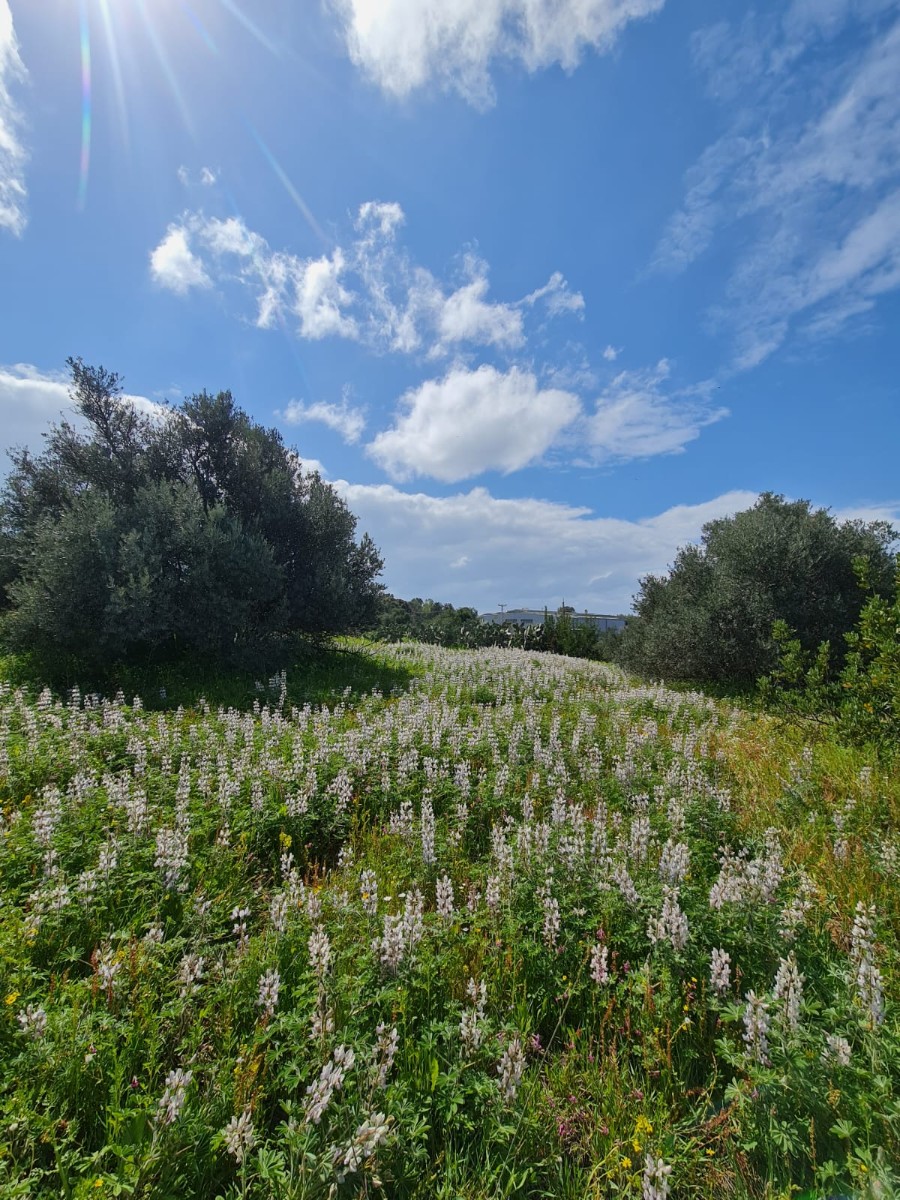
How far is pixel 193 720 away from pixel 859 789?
1066 cm

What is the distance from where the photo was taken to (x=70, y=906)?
3730mm

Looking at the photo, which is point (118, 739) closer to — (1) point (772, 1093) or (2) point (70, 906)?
(2) point (70, 906)

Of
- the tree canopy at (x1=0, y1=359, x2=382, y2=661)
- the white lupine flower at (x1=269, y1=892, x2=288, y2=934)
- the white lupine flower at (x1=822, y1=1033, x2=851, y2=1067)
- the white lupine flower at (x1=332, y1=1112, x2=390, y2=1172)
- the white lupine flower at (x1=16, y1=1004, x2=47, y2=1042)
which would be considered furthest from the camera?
the tree canopy at (x1=0, y1=359, x2=382, y2=661)

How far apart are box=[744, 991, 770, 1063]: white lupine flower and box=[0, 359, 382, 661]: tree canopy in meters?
14.1

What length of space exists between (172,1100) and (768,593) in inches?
747

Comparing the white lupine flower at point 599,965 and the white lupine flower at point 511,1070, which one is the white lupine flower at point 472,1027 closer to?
the white lupine flower at point 511,1070

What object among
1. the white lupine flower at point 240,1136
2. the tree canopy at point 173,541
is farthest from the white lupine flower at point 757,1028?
the tree canopy at point 173,541

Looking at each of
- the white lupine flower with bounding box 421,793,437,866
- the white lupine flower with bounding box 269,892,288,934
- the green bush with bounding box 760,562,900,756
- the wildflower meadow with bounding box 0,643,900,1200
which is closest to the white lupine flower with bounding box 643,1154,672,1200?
the wildflower meadow with bounding box 0,643,900,1200

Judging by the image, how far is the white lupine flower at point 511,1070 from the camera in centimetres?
246

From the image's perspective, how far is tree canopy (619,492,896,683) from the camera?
16719 millimetres

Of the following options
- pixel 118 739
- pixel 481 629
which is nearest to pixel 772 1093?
pixel 118 739

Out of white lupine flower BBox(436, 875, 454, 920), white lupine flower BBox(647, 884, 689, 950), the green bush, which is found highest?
the green bush

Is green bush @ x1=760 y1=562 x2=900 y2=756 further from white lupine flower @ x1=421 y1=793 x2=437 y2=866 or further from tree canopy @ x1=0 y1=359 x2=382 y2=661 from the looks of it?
tree canopy @ x1=0 y1=359 x2=382 y2=661

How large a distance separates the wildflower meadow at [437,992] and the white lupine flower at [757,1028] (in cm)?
2
